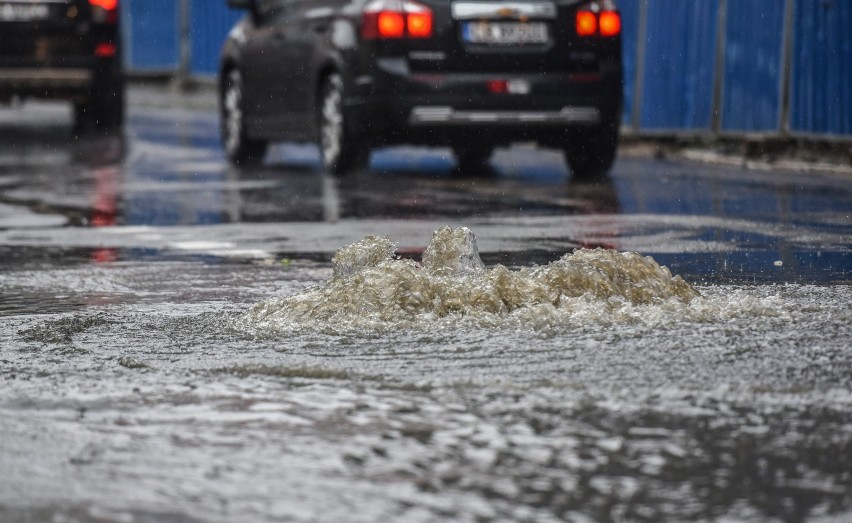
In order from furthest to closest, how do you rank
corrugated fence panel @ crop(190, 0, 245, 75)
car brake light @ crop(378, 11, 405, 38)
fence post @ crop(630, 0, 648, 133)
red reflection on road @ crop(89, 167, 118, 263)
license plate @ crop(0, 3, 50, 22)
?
corrugated fence panel @ crop(190, 0, 245, 75) → license plate @ crop(0, 3, 50, 22) → fence post @ crop(630, 0, 648, 133) → car brake light @ crop(378, 11, 405, 38) → red reflection on road @ crop(89, 167, 118, 263)

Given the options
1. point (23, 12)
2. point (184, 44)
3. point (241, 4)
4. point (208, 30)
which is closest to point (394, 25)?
point (241, 4)

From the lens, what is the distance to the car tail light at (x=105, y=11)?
2059cm

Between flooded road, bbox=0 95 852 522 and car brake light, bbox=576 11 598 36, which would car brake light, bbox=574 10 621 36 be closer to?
car brake light, bbox=576 11 598 36

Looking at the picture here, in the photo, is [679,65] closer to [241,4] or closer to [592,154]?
[592,154]

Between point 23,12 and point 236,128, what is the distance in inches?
149

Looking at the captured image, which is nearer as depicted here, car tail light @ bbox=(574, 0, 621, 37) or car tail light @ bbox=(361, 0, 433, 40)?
car tail light @ bbox=(361, 0, 433, 40)

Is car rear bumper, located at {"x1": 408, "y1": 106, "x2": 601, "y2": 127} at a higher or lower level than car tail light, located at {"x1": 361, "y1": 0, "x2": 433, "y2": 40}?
lower

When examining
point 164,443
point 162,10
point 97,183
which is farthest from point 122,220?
point 162,10

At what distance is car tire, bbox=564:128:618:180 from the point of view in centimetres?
1507

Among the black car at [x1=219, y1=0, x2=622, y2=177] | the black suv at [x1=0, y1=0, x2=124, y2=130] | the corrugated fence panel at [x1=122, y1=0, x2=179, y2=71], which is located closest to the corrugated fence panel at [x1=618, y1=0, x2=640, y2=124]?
the black car at [x1=219, y1=0, x2=622, y2=177]

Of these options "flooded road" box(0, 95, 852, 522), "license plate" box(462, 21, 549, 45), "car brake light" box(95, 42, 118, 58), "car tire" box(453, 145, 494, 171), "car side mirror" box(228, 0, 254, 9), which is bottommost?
"car tire" box(453, 145, 494, 171)

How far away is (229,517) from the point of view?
399 centimetres

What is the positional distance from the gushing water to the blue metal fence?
923cm

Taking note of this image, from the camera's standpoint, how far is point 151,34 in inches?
1292
